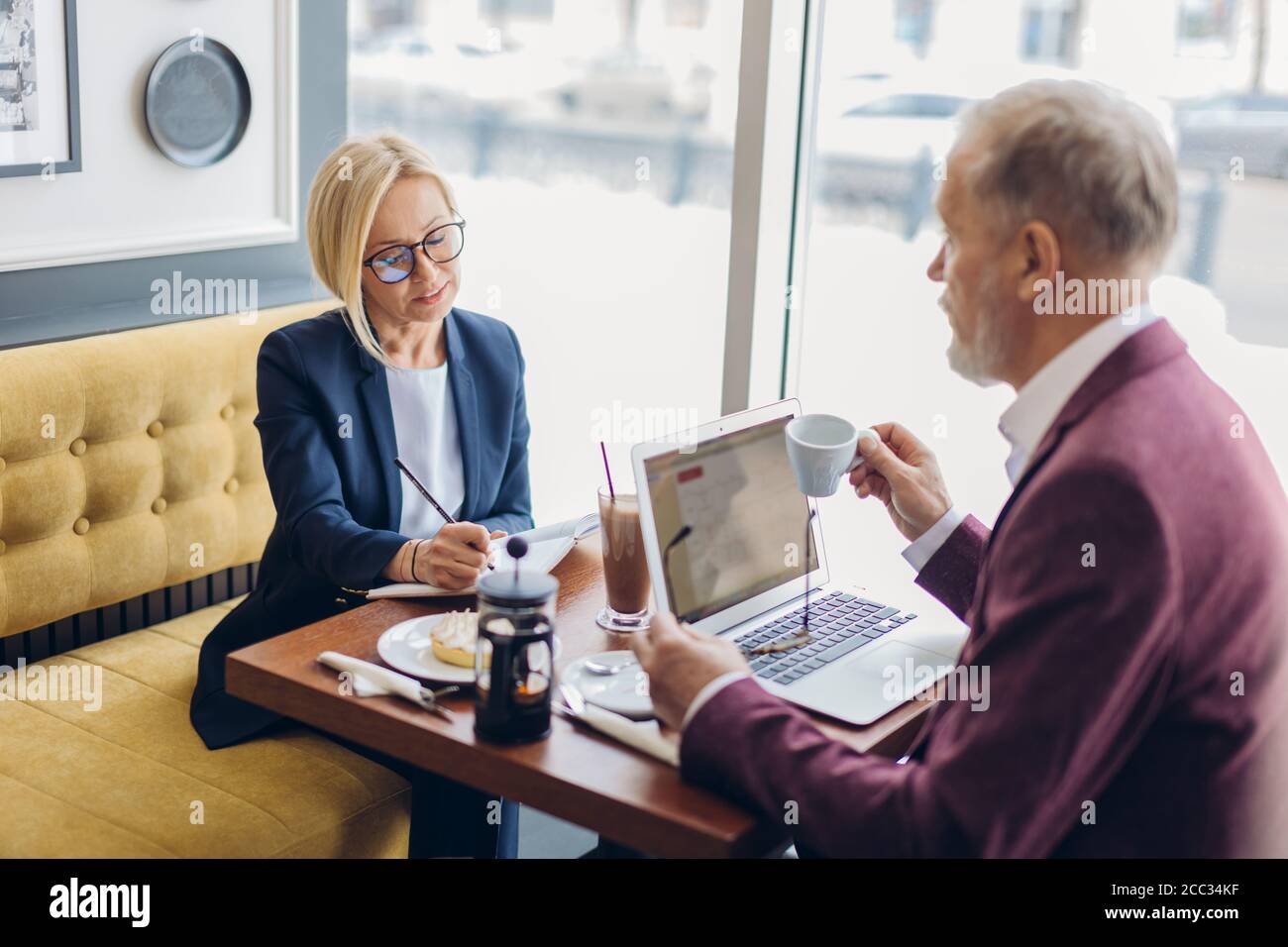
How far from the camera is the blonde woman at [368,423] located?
82.1 inches

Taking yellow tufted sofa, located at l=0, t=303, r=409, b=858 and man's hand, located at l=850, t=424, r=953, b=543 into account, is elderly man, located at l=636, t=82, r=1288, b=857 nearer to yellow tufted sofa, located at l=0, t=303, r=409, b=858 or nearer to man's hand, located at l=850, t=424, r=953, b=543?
man's hand, located at l=850, t=424, r=953, b=543

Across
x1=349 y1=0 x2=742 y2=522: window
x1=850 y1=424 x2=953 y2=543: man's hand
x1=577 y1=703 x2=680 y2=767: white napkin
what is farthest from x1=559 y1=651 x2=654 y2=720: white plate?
x1=349 y1=0 x2=742 y2=522: window

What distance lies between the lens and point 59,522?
228 cm

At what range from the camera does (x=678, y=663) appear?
1446 millimetres

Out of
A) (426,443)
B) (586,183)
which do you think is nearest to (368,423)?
(426,443)

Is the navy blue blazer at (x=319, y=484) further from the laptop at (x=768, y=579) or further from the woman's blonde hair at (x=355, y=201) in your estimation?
the laptop at (x=768, y=579)

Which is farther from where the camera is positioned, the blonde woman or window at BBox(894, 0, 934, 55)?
window at BBox(894, 0, 934, 55)

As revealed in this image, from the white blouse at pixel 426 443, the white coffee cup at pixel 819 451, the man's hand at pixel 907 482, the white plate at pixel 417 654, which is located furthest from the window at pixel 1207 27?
the white plate at pixel 417 654

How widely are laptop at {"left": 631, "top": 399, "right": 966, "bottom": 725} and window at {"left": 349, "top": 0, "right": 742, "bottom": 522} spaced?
40.4 inches

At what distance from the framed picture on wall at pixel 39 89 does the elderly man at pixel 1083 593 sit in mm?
1704

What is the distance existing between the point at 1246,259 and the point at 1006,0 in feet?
2.24

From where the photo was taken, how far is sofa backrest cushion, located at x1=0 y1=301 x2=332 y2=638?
221cm
